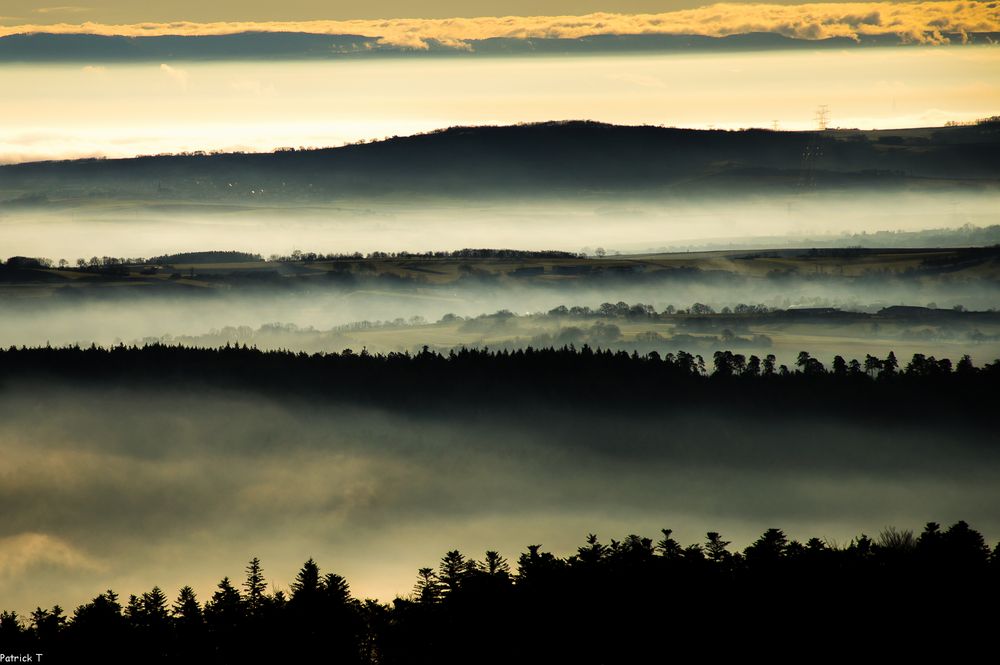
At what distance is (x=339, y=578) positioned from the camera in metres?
127

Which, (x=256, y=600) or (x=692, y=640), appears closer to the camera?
(x=692, y=640)

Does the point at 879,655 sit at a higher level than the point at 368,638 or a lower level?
lower

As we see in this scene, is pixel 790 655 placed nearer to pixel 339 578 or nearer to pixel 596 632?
pixel 596 632

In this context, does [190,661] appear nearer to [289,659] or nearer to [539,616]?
[289,659]

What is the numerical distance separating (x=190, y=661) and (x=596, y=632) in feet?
104

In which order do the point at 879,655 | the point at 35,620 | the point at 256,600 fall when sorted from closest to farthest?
the point at 879,655 → the point at 256,600 → the point at 35,620

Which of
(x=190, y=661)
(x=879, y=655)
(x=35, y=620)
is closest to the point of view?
(x=879, y=655)

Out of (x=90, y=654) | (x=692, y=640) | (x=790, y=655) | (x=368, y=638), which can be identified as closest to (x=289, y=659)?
(x=368, y=638)

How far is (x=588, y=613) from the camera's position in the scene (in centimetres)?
11562

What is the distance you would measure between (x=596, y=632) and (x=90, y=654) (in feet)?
131

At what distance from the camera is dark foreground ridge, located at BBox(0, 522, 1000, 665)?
112 m

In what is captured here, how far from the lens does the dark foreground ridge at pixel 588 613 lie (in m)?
112

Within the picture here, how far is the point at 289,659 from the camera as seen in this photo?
4582 inches

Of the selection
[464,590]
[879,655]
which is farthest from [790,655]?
[464,590]
